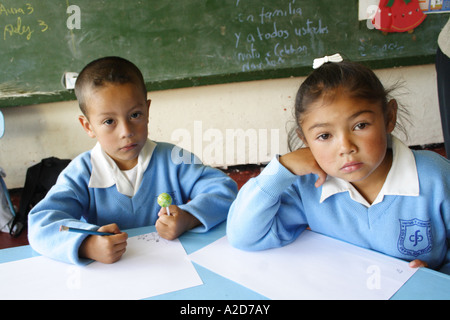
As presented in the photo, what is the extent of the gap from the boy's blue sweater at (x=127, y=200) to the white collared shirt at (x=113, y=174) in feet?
0.05

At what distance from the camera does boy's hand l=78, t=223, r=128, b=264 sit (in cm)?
82

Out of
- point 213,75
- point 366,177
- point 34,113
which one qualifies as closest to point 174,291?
point 366,177

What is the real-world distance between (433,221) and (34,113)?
119 inches

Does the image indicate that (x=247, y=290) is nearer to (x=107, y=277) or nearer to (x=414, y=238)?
(x=107, y=277)

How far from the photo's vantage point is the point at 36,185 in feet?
8.66

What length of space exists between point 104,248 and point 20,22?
8.41 ft

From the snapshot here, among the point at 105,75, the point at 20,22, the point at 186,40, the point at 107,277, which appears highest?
the point at 20,22

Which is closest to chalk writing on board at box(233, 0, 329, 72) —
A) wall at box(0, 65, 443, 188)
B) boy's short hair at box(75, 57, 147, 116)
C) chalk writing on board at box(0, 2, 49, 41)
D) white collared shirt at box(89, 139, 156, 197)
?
wall at box(0, 65, 443, 188)

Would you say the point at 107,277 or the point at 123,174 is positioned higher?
the point at 123,174

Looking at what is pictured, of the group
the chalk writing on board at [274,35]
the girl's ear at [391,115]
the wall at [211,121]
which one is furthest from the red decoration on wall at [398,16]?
the girl's ear at [391,115]

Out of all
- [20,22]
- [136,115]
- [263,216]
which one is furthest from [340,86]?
[20,22]

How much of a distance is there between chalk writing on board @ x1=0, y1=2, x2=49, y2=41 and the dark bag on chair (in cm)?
99

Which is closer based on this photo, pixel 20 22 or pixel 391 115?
pixel 391 115

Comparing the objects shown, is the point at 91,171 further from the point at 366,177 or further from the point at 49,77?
the point at 49,77
